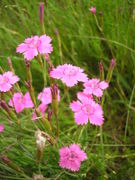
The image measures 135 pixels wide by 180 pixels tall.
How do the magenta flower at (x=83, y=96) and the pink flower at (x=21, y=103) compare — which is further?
the pink flower at (x=21, y=103)

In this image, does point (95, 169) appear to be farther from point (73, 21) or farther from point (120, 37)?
point (73, 21)

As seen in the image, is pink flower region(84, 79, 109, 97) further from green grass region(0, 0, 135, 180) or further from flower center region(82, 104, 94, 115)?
green grass region(0, 0, 135, 180)

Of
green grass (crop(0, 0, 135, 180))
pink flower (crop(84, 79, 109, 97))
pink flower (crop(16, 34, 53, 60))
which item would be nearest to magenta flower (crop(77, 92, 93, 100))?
pink flower (crop(84, 79, 109, 97))

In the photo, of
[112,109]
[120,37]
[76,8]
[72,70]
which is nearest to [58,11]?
[76,8]

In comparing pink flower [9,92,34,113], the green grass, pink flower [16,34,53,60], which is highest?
the green grass

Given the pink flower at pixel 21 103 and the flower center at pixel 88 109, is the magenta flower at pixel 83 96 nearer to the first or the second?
the flower center at pixel 88 109

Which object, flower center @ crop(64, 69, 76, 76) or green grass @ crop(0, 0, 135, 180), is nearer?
flower center @ crop(64, 69, 76, 76)

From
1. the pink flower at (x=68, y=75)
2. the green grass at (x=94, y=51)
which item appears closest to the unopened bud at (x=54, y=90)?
the pink flower at (x=68, y=75)
